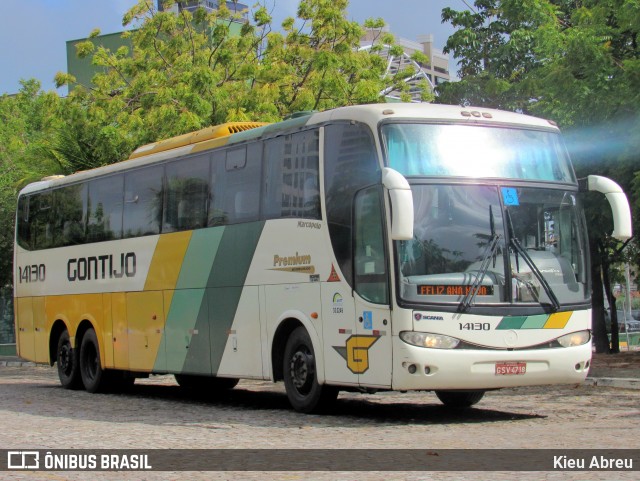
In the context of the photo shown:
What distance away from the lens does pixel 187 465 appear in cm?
907

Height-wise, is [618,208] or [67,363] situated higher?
[618,208]

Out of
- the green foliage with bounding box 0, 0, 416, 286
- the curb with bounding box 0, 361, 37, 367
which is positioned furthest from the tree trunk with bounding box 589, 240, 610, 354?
the curb with bounding box 0, 361, 37, 367

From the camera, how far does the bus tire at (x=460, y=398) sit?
14.7m

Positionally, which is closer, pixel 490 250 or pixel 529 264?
pixel 490 250

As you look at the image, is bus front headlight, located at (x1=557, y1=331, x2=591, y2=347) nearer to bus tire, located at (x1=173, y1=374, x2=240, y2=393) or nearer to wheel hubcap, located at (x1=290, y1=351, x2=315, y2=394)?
wheel hubcap, located at (x1=290, y1=351, x2=315, y2=394)

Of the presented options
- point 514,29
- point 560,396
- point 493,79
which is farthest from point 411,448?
point 514,29

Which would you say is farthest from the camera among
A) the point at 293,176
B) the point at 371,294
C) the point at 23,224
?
the point at 23,224

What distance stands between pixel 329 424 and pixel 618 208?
4.21 metres

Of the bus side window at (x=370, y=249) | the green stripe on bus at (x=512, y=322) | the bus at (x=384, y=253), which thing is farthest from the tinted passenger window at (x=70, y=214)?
the green stripe on bus at (x=512, y=322)

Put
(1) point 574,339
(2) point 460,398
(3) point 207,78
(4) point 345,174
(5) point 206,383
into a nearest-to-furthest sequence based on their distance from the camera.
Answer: (1) point 574,339, (4) point 345,174, (2) point 460,398, (5) point 206,383, (3) point 207,78

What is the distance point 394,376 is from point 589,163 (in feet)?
42.4

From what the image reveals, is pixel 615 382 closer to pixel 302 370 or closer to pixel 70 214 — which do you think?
pixel 302 370

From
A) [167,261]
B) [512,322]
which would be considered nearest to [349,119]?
[512,322]

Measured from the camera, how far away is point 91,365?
20.0 meters
